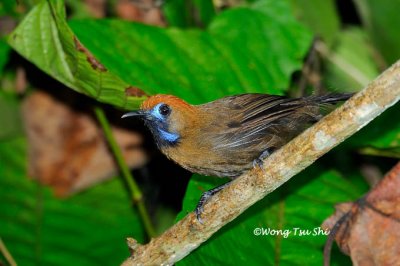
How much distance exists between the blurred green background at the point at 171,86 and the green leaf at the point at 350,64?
0.01 m

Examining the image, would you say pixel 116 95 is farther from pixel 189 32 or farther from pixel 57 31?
pixel 189 32

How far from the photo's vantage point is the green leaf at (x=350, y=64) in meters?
5.71

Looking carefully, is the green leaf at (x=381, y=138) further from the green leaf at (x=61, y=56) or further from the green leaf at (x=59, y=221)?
the green leaf at (x=59, y=221)

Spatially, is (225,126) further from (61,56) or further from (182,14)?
Result: (182,14)

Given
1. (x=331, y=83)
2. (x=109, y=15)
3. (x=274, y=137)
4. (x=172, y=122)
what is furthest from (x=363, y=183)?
(x=109, y=15)

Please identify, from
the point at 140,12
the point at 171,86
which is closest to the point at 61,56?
the point at 171,86

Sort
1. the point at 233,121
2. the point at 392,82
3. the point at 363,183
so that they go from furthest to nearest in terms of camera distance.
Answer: the point at 363,183, the point at 233,121, the point at 392,82

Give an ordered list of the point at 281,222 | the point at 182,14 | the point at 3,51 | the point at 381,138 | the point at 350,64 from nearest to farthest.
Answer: the point at 281,222, the point at 381,138, the point at 3,51, the point at 182,14, the point at 350,64

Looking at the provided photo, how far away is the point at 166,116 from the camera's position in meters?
4.17

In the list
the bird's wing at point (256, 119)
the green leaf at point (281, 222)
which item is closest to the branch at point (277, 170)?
the green leaf at point (281, 222)

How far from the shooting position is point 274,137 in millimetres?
4215

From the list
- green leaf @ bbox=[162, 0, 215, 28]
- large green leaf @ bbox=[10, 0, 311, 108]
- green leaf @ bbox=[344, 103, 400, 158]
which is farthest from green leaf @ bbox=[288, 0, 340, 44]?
green leaf @ bbox=[344, 103, 400, 158]

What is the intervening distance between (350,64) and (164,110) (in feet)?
7.31

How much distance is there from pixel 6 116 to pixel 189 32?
1637mm
